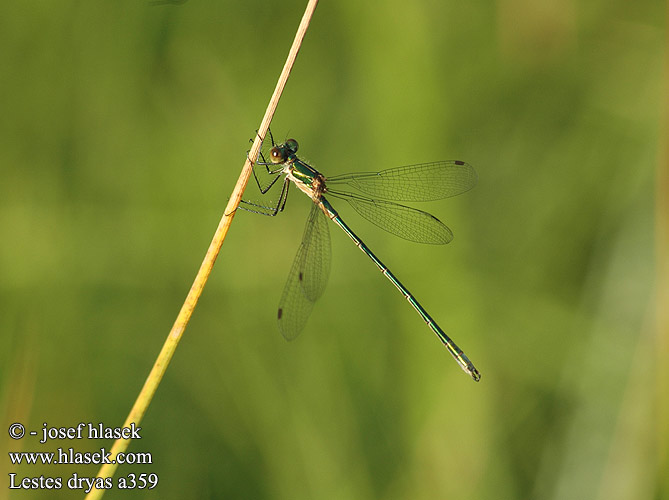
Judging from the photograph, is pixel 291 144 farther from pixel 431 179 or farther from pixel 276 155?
pixel 431 179

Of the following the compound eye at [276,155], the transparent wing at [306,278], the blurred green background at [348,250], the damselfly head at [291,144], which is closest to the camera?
the transparent wing at [306,278]

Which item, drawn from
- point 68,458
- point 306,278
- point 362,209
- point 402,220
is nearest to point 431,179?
point 402,220

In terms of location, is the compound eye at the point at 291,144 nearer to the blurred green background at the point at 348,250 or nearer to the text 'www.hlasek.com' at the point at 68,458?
the blurred green background at the point at 348,250

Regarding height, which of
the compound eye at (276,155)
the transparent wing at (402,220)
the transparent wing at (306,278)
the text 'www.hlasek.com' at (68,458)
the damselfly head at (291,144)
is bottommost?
the text 'www.hlasek.com' at (68,458)

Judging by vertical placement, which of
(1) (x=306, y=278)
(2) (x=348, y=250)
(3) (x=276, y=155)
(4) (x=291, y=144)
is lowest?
(1) (x=306, y=278)

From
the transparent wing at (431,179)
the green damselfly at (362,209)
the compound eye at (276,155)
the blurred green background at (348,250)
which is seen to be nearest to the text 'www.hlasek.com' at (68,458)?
the blurred green background at (348,250)

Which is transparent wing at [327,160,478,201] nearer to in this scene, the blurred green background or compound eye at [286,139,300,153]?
the blurred green background
